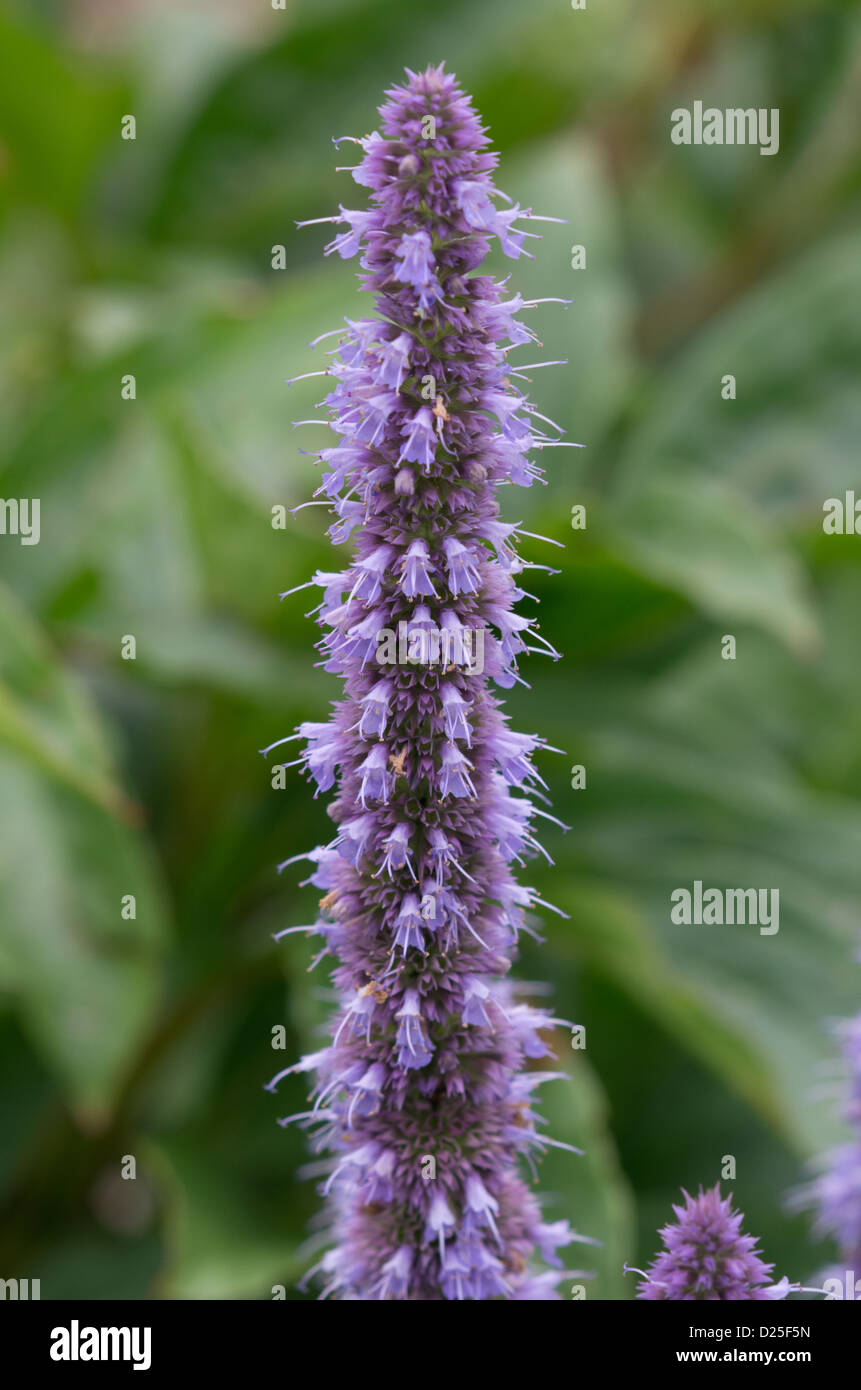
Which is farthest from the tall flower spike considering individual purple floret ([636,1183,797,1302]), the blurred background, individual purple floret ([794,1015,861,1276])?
the blurred background

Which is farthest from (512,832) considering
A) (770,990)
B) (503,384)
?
(770,990)

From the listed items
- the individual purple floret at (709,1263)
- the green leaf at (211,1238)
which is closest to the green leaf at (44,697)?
the green leaf at (211,1238)

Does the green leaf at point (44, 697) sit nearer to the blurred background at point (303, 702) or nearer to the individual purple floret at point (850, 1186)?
the blurred background at point (303, 702)

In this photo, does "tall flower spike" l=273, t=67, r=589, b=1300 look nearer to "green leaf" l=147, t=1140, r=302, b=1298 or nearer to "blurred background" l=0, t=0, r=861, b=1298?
"blurred background" l=0, t=0, r=861, b=1298

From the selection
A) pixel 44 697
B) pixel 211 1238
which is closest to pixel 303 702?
pixel 44 697
